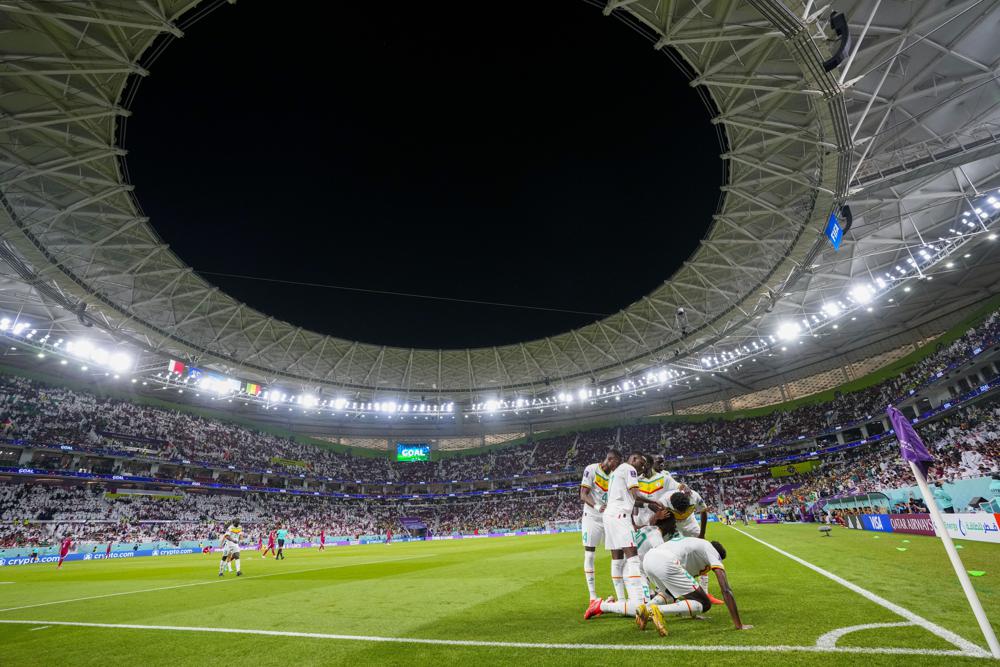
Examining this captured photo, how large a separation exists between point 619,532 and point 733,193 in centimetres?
2510

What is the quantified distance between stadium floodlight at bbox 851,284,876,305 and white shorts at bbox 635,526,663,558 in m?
35.6

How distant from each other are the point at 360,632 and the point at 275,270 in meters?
31.1

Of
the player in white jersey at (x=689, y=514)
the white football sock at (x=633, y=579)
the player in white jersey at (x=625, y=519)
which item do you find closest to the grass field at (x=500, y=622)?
the white football sock at (x=633, y=579)

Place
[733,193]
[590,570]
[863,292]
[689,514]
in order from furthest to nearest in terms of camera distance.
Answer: [863,292], [733,193], [590,570], [689,514]

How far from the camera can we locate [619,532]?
587cm

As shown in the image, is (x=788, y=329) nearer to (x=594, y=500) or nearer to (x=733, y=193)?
(x=733, y=193)

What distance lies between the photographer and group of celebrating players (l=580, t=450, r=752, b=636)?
17.2 ft

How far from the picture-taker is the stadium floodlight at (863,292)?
32625 millimetres

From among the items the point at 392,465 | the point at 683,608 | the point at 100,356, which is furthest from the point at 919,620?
the point at 392,465

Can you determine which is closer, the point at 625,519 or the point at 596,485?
the point at 625,519

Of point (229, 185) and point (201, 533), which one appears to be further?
point (201, 533)

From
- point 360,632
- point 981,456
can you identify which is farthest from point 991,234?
point 360,632

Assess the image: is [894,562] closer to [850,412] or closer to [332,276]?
[332,276]

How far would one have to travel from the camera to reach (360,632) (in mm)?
5711
